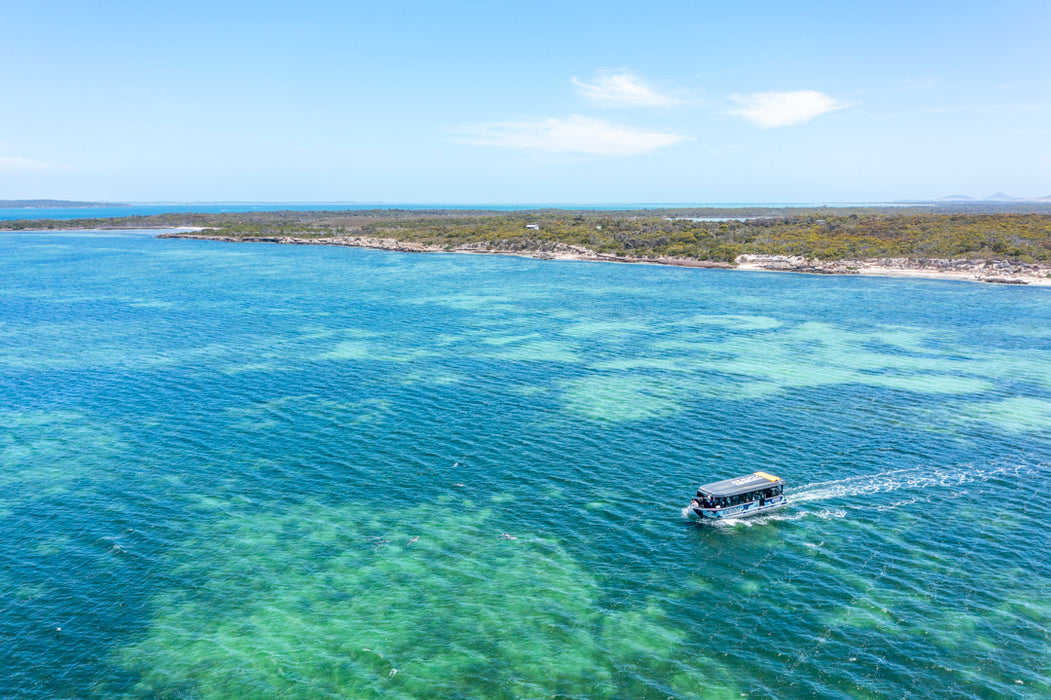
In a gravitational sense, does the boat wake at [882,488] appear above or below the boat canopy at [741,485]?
below

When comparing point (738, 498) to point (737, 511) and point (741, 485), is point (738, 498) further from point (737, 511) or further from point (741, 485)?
point (741, 485)

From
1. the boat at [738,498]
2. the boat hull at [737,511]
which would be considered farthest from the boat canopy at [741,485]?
the boat hull at [737,511]

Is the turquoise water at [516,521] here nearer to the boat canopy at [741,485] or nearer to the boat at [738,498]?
the boat at [738,498]

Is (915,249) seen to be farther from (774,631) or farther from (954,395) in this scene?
(774,631)

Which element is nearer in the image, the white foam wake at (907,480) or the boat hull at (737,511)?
the boat hull at (737,511)

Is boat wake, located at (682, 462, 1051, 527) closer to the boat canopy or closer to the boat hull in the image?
the boat hull

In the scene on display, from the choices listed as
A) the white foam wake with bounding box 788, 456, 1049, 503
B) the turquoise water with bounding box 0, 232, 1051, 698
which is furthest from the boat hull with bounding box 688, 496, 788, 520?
the white foam wake with bounding box 788, 456, 1049, 503

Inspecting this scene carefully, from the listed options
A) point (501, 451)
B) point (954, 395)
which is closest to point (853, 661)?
point (501, 451)

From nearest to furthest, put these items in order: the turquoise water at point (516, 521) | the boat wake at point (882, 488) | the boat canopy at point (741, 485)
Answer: the turquoise water at point (516, 521) → the boat canopy at point (741, 485) → the boat wake at point (882, 488)
